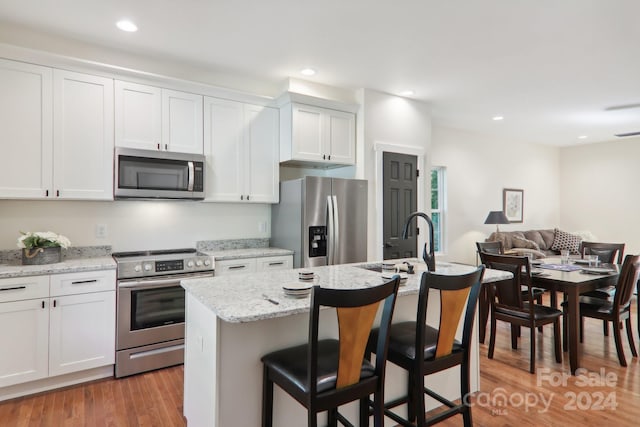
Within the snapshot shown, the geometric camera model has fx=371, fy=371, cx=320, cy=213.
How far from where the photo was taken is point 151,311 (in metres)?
3.09

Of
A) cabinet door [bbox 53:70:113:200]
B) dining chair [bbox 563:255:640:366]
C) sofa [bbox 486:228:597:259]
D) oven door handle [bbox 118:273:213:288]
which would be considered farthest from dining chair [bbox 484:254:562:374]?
cabinet door [bbox 53:70:113:200]

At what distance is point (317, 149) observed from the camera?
4.06 metres

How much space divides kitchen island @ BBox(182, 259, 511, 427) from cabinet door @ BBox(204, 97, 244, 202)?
168cm

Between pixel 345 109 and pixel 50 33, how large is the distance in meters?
2.79

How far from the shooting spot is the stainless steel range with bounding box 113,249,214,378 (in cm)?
296

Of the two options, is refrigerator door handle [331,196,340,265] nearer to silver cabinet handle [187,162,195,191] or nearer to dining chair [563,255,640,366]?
silver cabinet handle [187,162,195,191]

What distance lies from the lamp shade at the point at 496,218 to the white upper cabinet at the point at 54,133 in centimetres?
558

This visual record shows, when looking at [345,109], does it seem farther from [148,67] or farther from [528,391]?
[528,391]

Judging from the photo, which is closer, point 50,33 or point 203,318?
point 203,318

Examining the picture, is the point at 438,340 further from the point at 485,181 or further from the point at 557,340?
the point at 485,181

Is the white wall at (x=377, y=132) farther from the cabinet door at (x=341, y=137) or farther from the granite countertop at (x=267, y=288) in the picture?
the granite countertop at (x=267, y=288)

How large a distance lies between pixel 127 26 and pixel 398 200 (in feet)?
10.6

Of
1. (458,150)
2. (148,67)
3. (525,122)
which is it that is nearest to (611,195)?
(525,122)

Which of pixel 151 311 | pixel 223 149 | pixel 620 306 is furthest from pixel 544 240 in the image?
pixel 151 311
